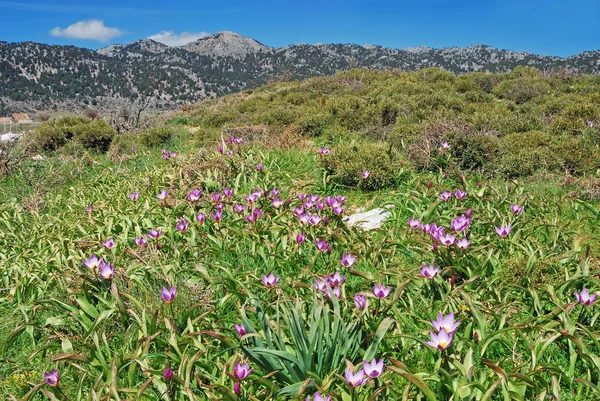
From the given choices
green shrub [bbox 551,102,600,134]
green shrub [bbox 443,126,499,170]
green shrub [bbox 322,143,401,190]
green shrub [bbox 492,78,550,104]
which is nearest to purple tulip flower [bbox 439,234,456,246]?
green shrub [bbox 322,143,401,190]

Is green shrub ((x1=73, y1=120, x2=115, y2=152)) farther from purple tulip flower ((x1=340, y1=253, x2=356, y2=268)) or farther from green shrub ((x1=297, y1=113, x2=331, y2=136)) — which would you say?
purple tulip flower ((x1=340, y1=253, x2=356, y2=268))

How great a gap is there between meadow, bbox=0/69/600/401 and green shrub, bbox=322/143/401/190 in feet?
0.10

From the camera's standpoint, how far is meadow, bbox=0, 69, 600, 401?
2.19 m

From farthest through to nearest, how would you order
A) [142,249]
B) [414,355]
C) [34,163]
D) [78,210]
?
[34,163], [78,210], [142,249], [414,355]

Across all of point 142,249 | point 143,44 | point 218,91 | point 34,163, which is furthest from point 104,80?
point 142,249

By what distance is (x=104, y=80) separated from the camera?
73.6 meters

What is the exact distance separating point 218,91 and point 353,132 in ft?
227

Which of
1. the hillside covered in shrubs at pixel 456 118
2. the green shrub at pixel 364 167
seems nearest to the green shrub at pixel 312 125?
the hillside covered in shrubs at pixel 456 118

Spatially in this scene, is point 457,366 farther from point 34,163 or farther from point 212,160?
point 34,163

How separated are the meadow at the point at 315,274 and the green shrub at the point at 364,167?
0.03 m

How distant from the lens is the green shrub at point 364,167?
5898 mm

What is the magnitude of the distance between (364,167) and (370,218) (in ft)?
4.25

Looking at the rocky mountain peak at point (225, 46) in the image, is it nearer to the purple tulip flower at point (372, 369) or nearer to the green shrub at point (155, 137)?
the green shrub at point (155, 137)

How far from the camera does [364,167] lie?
594cm
